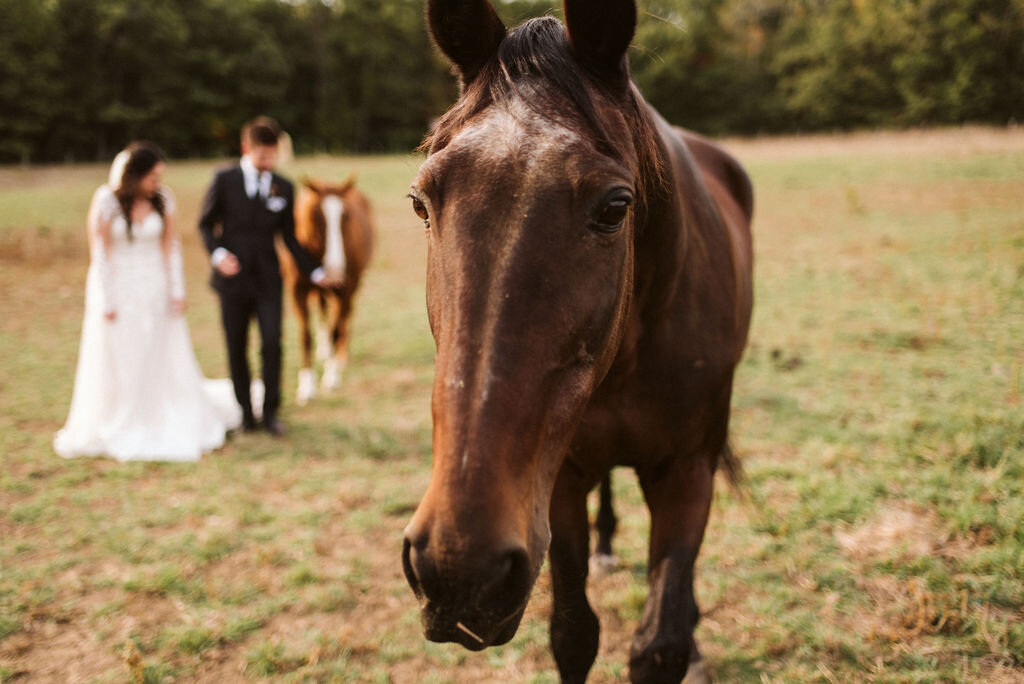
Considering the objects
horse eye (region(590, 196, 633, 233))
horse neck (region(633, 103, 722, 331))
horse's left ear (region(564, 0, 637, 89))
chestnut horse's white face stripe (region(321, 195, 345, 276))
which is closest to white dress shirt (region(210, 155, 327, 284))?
chestnut horse's white face stripe (region(321, 195, 345, 276))

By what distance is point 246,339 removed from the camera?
5.81 m

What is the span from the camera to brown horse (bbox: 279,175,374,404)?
706 centimetres

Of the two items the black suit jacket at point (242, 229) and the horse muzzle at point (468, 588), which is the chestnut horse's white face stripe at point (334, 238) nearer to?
the black suit jacket at point (242, 229)

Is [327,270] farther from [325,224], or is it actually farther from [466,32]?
[466,32]

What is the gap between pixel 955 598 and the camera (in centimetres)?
293

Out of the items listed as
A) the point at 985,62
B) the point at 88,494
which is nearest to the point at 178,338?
the point at 88,494

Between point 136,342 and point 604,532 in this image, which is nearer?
point 604,532

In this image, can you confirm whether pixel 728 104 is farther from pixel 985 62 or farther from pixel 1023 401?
pixel 1023 401

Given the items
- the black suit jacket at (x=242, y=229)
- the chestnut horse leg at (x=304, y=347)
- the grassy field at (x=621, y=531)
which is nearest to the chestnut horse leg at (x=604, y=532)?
the grassy field at (x=621, y=531)

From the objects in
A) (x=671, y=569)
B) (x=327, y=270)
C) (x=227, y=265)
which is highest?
(x=227, y=265)

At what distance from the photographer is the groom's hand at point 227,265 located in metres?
5.36

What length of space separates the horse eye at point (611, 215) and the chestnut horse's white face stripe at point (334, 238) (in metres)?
5.97

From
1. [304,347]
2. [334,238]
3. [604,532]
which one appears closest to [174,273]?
[304,347]

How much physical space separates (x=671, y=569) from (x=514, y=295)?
4.29 ft
